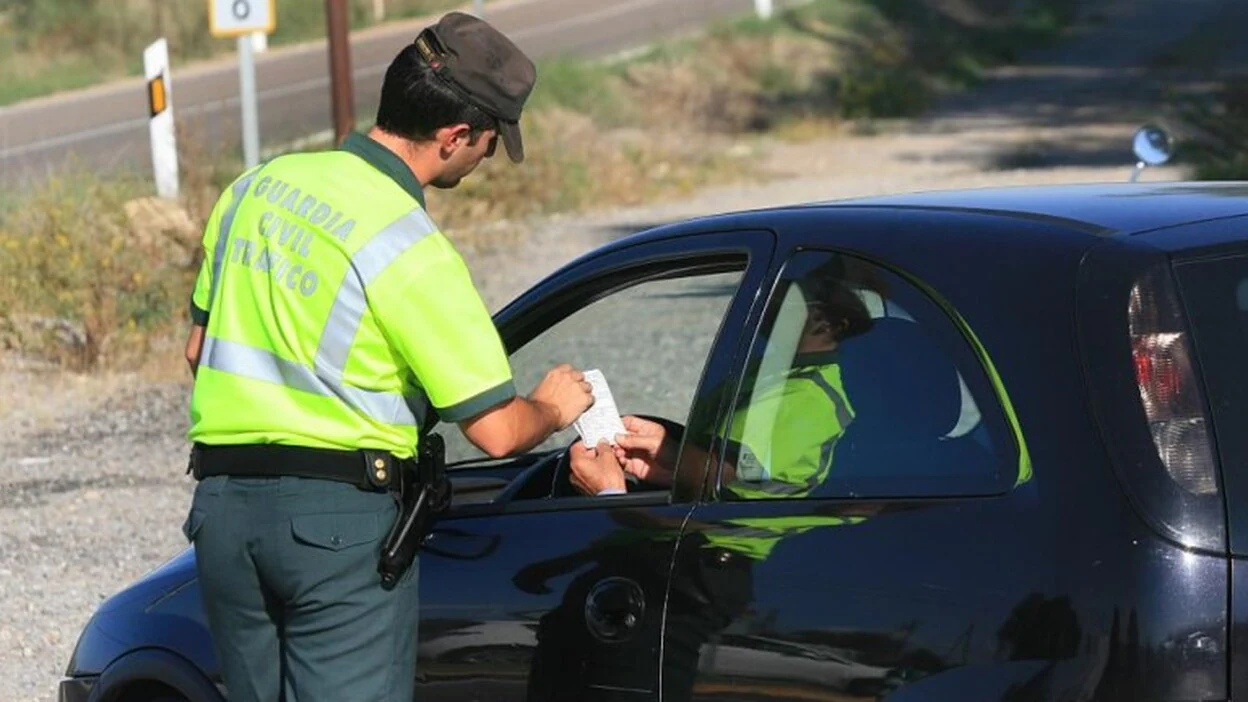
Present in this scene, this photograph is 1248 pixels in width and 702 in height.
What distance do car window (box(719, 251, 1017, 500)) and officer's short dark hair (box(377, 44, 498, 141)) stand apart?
0.59m

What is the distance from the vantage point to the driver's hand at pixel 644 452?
4.46 meters

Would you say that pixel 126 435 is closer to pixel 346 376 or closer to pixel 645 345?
pixel 645 345

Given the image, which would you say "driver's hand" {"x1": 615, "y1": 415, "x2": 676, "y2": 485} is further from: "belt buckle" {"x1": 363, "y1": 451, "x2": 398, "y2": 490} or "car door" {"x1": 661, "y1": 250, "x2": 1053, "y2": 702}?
"belt buckle" {"x1": 363, "y1": 451, "x2": 398, "y2": 490}

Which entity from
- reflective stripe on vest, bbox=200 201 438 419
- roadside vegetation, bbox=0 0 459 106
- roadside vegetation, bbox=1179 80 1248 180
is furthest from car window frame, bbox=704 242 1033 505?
roadside vegetation, bbox=0 0 459 106

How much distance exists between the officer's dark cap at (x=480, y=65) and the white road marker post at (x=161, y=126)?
12.4 m

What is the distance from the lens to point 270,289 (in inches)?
151

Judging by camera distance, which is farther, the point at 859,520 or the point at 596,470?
the point at 596,470

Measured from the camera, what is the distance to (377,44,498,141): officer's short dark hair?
3.83m

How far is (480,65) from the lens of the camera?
12.6ft

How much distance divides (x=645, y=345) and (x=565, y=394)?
860cm

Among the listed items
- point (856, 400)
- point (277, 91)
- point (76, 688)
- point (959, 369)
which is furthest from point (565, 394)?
point (277, 91)

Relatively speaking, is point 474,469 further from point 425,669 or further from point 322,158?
point 322,158

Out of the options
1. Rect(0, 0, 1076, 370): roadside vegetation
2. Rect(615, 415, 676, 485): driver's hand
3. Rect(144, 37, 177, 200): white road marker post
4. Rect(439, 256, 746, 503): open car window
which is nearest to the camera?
Rect(615, 415, 676, 485): driver's hand

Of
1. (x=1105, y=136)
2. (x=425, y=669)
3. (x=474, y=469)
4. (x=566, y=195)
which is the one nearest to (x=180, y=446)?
(x=474, y=469)
